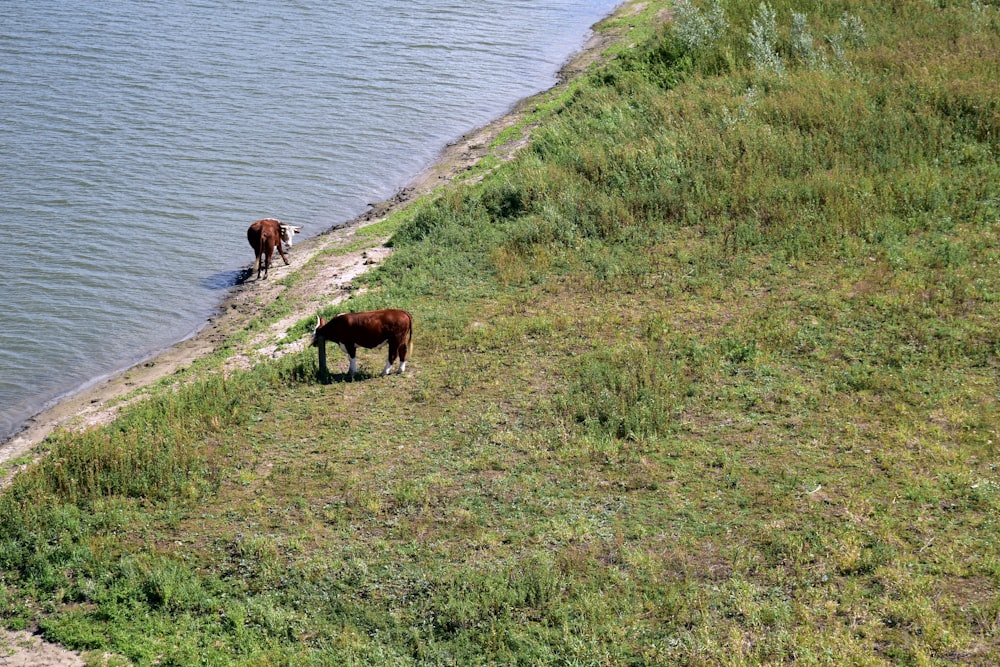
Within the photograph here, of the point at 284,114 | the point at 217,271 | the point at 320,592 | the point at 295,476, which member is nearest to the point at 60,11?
the point at 284,114

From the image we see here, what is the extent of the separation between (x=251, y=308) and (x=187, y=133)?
10.3 meters

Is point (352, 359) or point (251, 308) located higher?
point (352, 359)

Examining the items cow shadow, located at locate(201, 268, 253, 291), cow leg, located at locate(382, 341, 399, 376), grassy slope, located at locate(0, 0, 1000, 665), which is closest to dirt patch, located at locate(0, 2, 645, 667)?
cow shadow, located at locate(201, 268, 253, 291)

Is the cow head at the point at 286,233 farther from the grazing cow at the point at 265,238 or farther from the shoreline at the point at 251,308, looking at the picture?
the shoreline at the point at 251,308

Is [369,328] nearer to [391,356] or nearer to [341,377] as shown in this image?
[391,356]

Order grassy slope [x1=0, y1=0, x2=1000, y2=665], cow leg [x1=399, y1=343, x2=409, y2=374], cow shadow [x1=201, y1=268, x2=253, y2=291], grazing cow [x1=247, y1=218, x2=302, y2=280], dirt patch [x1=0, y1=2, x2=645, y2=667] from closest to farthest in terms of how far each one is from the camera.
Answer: grassy slope [x1=0, y1=0, x2=1000, y2=665], dirt patch [x1=0, y1=2, x2=645, y2=667], cow leg [x1=399, y1=343, x2=409, y2=374], grazing cow [x1=247, y1=218, x2=302, y2=280], cow shadow [x1=201, y1=268, x2=253, y2=291]

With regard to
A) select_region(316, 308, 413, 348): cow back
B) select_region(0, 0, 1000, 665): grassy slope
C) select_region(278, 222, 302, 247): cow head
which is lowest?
select_region(0, 0, 1000, 665): grassy slope

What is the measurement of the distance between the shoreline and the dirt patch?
2 centimetres

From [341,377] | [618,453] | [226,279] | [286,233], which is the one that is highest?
[286,233]

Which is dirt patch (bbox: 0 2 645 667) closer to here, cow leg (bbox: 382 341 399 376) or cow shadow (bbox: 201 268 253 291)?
cow shadow (bbox: 201 268 253 291)

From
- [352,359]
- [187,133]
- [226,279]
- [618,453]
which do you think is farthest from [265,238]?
[618,453]

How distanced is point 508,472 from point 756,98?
14.1 m

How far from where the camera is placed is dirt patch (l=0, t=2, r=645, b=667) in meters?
14.1

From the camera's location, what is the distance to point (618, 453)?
12.1 m
